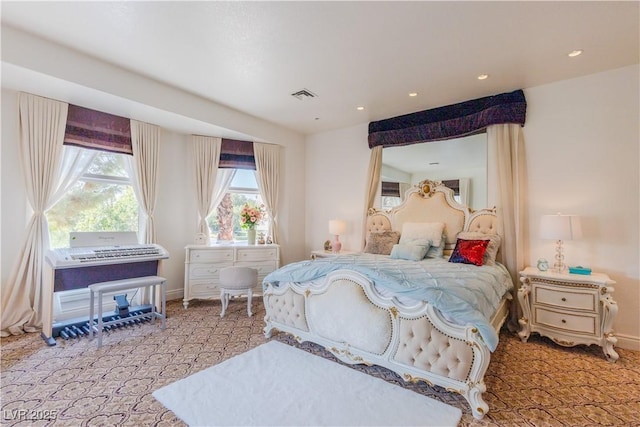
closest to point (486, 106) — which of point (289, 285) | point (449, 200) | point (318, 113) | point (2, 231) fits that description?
point (449, 200)

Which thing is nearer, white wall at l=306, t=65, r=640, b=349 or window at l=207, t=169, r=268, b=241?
white wall at l=306, t=65, r=640, b=349

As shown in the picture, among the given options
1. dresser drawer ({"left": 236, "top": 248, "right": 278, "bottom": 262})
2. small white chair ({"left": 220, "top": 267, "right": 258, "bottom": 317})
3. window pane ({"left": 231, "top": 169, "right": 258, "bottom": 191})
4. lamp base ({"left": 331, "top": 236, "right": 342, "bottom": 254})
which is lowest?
small white chair ({"left": 220, "top": 267, "right": 258, "bottom": 317})

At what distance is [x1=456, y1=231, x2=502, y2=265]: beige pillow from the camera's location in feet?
11.2

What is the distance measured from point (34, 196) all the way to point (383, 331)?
13.2 feet

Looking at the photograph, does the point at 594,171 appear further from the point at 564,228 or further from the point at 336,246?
the point at 336,246

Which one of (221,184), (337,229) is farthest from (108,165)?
(337,229)

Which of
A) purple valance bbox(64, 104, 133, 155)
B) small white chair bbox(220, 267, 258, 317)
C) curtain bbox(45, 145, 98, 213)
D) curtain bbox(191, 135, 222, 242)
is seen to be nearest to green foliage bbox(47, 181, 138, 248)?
curtain bbox(45, 145, 98, 213)

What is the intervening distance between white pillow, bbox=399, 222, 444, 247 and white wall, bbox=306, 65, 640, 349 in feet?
3.44

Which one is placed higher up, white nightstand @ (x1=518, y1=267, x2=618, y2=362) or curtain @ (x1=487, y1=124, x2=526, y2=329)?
curtain @ (x1=487, y1=124, x2=526, y2=329)

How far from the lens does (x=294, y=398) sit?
6.96 ft

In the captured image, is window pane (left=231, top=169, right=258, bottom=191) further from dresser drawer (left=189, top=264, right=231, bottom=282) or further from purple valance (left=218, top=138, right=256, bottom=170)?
dresser drawer (left=189, top=264, right=231, bottom=282)

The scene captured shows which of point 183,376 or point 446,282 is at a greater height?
point 446,282

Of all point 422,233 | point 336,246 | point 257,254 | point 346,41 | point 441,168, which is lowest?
point 257,254

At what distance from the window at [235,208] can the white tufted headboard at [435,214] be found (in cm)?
216
